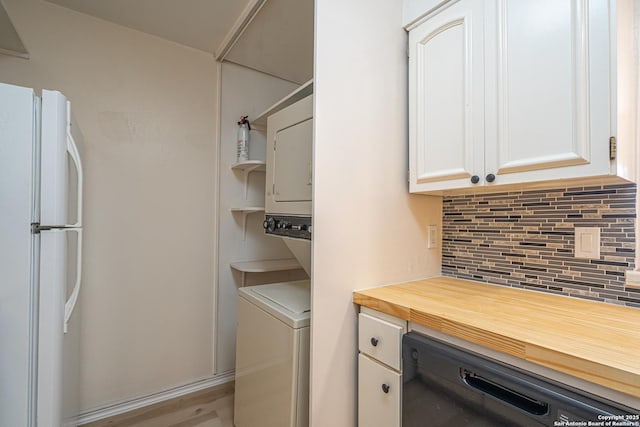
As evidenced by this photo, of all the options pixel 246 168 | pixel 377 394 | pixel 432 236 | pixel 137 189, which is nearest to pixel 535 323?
pixel 377 394

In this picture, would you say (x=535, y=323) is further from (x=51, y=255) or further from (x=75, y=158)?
(x=75, y=158)

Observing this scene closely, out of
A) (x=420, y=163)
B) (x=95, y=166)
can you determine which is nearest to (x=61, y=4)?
(x=95, y=166)

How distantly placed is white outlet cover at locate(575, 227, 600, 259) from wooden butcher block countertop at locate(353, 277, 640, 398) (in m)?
0.18

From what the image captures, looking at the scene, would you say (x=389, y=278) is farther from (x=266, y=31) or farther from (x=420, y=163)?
(x=266, y=31)

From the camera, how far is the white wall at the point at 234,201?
2242 mm

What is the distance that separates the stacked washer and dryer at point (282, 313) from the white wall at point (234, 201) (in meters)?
0.57

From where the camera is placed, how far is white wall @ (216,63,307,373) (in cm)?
224

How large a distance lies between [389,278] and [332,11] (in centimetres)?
121

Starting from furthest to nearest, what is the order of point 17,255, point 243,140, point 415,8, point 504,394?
point 243,140 < point 415,8 < point 17,255 < point 504,394

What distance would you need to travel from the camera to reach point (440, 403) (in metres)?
0.92

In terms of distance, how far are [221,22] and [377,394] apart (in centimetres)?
222

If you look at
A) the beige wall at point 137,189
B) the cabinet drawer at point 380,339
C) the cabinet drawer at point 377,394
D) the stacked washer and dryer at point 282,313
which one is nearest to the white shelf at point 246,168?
the beige wall at point 137,189

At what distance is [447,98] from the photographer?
128 centimetres

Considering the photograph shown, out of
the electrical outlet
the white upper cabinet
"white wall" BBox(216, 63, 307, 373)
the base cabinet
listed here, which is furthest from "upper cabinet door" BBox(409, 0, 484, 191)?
"white wall" BBox(216, 63, 307, 373)
